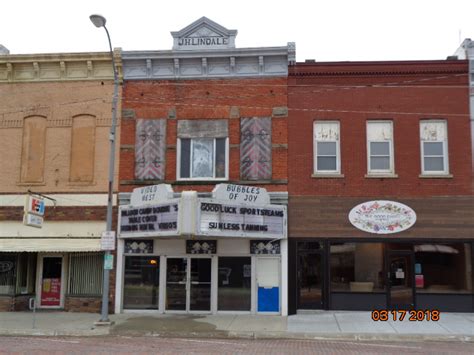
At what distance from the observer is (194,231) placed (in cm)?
1720

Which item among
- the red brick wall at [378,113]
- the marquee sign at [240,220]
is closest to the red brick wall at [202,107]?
the red brick wall at [378,113]

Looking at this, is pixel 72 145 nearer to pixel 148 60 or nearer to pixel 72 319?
pixel 148 60

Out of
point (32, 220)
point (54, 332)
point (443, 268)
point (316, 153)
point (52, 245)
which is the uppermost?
point (316, 153)

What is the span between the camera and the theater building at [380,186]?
19.2 metres

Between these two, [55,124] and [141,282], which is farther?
[55,124]

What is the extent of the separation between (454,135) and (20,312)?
662 inches

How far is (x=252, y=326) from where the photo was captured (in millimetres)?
16703

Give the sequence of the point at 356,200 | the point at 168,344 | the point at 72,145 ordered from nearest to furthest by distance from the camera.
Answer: the point at 168,344
the point at 356,200
the point at 72,145

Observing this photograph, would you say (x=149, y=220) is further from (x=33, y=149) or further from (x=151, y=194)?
(x=33, y=149)

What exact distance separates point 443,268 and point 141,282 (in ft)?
35.0

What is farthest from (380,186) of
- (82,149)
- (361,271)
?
(82,149)

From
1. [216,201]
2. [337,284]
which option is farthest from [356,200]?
[216,201]

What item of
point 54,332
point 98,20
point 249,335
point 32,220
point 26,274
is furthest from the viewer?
point 26,274
